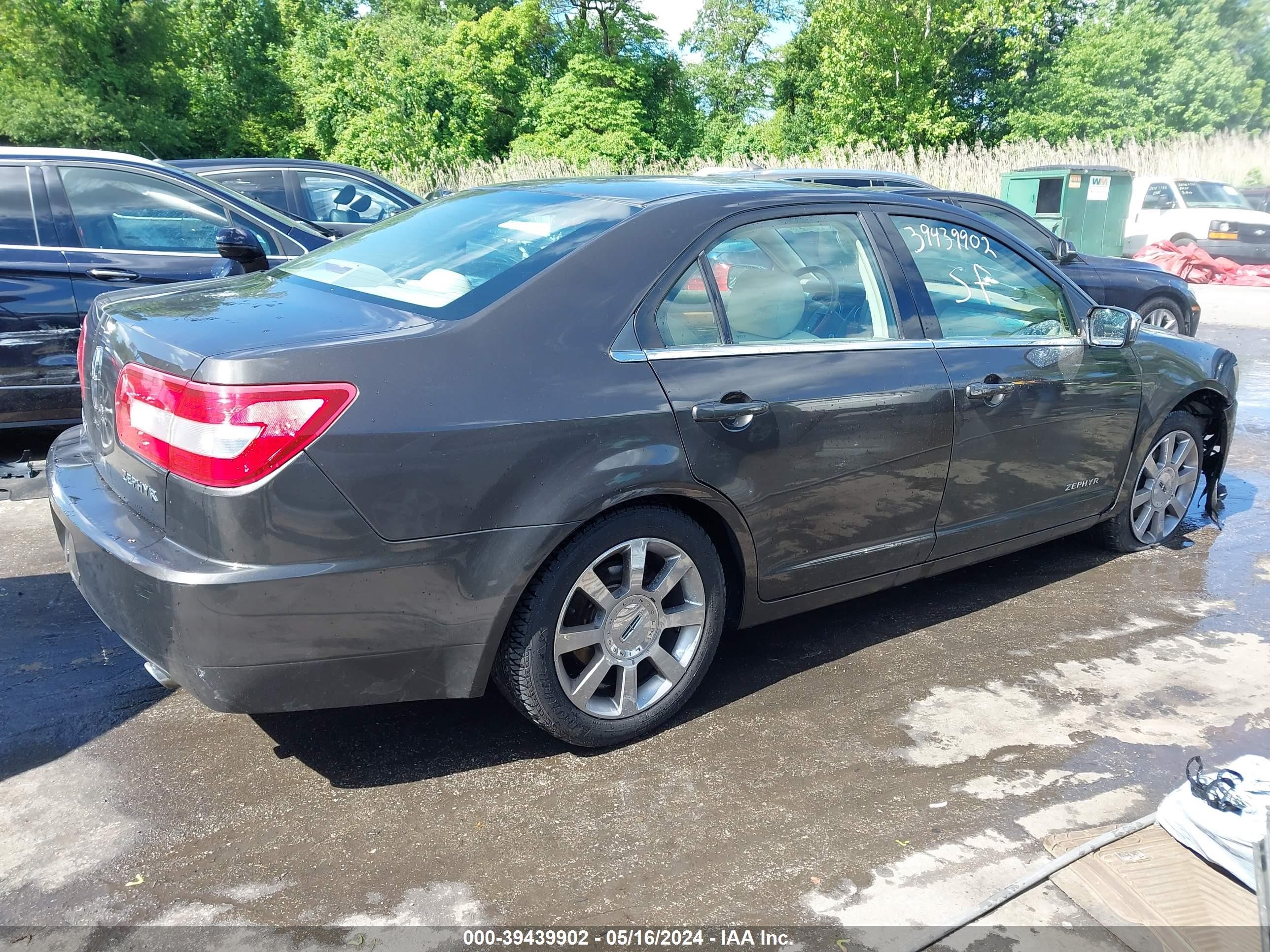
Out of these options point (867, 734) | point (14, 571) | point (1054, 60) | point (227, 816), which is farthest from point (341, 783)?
point (1054, 60)

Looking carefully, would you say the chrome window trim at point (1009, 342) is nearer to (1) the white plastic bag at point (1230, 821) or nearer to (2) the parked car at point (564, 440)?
(2) the parked car at point (564, 440)

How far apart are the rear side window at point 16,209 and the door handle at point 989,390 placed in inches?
196

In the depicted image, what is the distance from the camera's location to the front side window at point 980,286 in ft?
12.5

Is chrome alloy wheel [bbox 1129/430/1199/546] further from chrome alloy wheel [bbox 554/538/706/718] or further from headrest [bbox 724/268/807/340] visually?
chrome alloy wheel [bbox 554/538/706/718]

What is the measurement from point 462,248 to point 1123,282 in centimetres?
737

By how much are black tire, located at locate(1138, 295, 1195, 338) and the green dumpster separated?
6.96m

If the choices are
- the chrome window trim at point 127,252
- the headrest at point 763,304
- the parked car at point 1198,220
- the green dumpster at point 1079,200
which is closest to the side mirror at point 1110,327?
the headrest at point 763,304

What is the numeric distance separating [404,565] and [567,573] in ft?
1.55

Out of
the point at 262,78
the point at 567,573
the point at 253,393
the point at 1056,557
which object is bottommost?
the point at 1056,557

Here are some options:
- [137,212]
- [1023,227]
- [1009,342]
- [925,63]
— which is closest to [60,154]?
[137,212]

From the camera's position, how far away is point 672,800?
291 centimetres

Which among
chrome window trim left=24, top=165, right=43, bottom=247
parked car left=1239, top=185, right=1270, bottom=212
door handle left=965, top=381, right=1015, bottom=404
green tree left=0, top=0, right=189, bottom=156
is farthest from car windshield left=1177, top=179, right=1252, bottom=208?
green tree left=0, top=0, right=189, bottom=156

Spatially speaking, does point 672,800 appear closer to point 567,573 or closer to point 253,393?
point 567,573

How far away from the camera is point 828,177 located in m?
4.65
